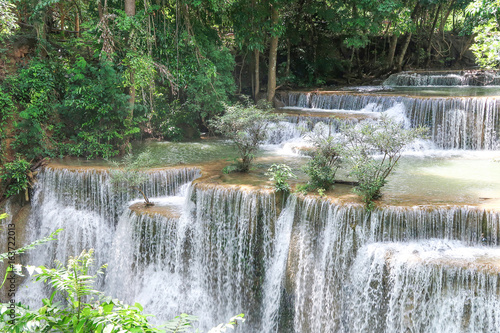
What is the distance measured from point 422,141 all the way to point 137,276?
8409 millimetres

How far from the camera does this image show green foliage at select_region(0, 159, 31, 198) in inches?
369

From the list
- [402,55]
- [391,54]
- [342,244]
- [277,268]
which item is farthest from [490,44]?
[402,55]

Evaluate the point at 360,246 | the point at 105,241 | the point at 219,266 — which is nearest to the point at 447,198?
the point at 360,246

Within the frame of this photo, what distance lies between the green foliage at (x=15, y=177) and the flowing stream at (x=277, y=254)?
35 cm

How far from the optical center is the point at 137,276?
28.0 feet

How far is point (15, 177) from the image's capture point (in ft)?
30.8

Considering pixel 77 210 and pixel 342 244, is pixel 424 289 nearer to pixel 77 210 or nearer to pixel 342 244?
pixel 342 244

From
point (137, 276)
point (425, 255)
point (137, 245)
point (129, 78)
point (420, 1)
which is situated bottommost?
point (137, 276)

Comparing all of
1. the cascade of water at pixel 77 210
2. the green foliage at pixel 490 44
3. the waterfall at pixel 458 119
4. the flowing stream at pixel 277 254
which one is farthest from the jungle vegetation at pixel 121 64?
the flowing stream at pixel 277 254

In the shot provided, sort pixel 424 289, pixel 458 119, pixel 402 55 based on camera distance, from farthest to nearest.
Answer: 1. pixel 402 55
2. pixel 458 119
3. pixel 424 289

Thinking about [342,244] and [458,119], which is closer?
[342,244]

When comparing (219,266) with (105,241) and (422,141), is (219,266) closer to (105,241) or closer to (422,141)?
(105,241)

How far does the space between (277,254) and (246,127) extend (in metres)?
2.87

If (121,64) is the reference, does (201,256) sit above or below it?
below
